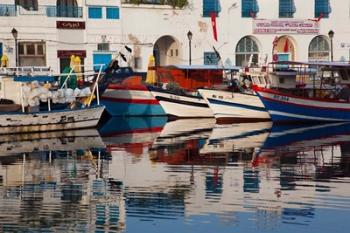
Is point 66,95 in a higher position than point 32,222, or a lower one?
higher

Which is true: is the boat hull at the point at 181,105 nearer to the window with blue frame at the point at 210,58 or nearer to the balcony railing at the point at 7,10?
the balcony railing at the point at 7,10

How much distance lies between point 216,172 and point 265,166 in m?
1.45

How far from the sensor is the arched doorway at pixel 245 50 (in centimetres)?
4550

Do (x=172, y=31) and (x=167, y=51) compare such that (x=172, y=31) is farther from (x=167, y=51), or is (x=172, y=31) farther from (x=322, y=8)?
(x=322, y=8)

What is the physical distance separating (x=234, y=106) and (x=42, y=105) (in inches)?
310

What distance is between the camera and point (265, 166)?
18328 mm

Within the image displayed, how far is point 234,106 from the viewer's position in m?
32.0

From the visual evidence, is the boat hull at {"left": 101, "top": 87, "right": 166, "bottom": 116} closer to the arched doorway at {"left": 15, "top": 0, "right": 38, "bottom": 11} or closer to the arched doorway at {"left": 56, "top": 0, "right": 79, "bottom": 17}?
the arched doorway at {"left": 56, "top": 0, "right": 79, "bottom": 17}

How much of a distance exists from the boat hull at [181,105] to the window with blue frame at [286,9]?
1387cm

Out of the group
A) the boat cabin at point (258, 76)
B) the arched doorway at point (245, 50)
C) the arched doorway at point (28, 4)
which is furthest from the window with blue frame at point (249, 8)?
the boat cabin at point (258, 76)

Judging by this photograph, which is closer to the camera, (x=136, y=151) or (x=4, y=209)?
(x=4, y=209)

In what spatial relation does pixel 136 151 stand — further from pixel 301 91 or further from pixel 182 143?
pixel 301 91

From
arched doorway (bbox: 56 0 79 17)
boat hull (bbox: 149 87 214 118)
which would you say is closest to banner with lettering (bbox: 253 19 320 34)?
arched doorway (bbox: 56 0 79 17)

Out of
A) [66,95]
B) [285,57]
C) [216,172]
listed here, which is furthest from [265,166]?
[285,57]
